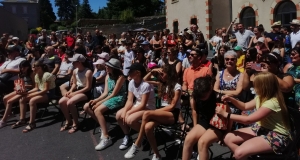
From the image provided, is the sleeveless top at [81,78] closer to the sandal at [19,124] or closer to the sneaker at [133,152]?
the sandal at [19,124]

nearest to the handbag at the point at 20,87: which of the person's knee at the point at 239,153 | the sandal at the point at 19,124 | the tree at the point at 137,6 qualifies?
the sandal at the point at 19,124

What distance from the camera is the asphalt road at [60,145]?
4941 millimetres

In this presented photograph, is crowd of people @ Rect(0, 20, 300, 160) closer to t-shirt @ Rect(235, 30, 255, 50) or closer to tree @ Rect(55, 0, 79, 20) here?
t-shirt @ Rect(235, 30, 255, 50)

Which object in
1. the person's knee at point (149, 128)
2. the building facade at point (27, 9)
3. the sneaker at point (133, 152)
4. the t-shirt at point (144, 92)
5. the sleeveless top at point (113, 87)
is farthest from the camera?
the building facade at point (27, 9)

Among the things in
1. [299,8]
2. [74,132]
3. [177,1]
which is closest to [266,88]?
[74,132]

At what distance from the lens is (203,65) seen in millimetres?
5684

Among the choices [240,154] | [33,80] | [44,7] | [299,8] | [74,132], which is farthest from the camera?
[44,7]

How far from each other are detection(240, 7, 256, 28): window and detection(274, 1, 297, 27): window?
5.30ft

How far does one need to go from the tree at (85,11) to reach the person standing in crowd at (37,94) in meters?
79.6

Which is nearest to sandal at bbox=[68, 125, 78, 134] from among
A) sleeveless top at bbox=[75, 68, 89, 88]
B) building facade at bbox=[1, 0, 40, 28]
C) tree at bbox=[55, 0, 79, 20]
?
sleeveless top at bbox=[75, 68, 89, 88]

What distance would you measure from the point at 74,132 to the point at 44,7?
91.6m

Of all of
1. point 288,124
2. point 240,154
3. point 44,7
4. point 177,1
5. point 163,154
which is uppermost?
point 44,7

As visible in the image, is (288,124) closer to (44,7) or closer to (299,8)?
(299,8)

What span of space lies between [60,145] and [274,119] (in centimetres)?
355
